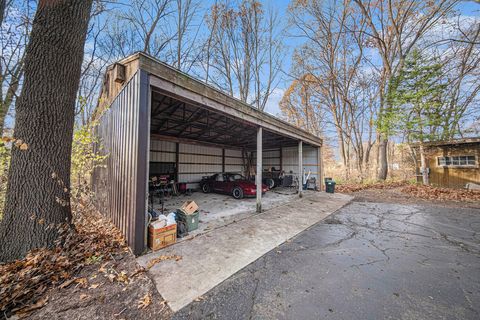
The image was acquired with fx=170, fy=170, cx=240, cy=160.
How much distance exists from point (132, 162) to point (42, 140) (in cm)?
147

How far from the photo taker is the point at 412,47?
1170 cm

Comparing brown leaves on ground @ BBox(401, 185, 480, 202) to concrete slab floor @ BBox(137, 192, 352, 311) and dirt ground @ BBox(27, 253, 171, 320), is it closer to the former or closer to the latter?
concrete slab floor @ BBox(137, 192, 352, 311)

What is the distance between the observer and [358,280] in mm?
2420

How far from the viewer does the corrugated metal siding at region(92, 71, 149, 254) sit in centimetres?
297

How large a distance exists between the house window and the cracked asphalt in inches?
349

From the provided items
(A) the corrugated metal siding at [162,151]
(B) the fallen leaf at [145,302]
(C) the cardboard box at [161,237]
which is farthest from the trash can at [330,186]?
(B) the fallen leaf at [145,302]

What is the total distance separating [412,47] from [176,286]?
1843 centimetres

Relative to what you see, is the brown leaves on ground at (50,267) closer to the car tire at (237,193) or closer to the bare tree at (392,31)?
the car tire at (237,193)

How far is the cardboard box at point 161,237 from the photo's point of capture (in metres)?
3.16

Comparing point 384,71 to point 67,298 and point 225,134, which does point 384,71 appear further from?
point 67,298

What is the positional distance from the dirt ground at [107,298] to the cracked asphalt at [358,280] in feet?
1.44

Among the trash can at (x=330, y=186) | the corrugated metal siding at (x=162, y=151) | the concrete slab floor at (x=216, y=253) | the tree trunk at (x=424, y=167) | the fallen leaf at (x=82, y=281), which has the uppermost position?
the corrugated metal siding at (x=162, y=151)

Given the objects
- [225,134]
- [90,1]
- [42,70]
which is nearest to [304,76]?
[225,134]

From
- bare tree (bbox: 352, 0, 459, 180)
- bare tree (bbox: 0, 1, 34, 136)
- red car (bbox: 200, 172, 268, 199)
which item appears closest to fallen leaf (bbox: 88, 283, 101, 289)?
red car (bbox: 200, 172, 268, 199)
